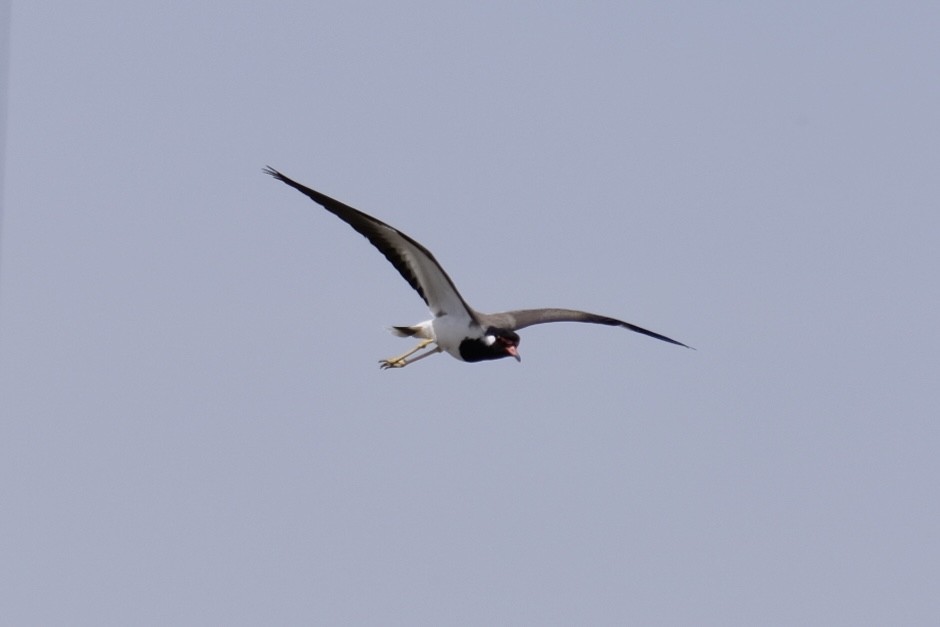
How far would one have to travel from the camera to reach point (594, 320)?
2470 cm

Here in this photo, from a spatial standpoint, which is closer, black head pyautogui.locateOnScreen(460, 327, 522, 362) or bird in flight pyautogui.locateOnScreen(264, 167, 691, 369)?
bird in flight pyautogui.locateOnScreen(264, 167, 691, 369)

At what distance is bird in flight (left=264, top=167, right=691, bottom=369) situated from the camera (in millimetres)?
19984

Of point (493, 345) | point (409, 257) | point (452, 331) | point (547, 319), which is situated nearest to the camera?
point (409, 257)

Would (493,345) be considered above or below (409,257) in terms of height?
below

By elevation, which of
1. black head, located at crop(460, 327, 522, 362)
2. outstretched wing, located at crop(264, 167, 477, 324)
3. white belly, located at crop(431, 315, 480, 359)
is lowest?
black head, located at crop(460, 327, 522, 362)

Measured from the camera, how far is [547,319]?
77.9 ft

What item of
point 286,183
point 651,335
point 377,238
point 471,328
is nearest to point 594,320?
point 651,335

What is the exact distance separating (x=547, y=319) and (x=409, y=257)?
11.5ft

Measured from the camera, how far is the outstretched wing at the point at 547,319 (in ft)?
73.9

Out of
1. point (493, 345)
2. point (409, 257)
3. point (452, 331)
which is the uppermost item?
point (409, 257)

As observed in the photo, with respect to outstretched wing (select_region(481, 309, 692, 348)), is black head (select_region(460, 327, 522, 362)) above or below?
below

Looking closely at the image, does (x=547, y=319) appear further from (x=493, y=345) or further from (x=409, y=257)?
(x=409, y=257)

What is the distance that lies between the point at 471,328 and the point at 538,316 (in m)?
2.01

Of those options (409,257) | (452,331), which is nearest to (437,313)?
(452,331)
